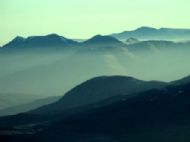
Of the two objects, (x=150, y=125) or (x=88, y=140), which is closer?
(x=88, y=140)

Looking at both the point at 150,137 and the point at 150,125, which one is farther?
the point at 150,125

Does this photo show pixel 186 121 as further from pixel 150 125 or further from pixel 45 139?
pixel 45 139

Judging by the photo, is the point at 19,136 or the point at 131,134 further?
the point at 131,134

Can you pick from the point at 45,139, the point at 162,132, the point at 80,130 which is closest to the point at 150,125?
the point at 162,132

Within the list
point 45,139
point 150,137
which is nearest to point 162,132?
point 150,137

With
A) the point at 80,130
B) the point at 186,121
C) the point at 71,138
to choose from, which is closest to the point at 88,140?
the point at 71,138

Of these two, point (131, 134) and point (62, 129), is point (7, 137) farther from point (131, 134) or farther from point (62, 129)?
point (131, 134)

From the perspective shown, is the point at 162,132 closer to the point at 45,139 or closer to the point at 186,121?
the point at 186,121
